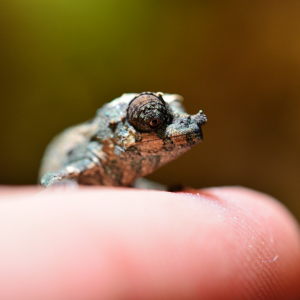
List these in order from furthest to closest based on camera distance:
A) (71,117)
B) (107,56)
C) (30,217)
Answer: (71,117)
(107,56)
(30,217)

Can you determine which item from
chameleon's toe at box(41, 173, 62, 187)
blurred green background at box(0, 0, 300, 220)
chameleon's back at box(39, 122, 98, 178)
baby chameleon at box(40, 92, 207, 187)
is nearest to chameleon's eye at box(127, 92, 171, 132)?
baby chameleon at box(40, 92, 207, 187)

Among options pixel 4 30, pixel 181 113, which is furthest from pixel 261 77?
pixel 4 30

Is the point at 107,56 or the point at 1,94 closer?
the point at 107,56

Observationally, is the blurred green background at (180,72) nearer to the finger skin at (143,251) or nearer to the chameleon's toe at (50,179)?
the chameleon's toe at (50,179)

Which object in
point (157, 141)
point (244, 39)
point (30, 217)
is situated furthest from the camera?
point (244, 39)

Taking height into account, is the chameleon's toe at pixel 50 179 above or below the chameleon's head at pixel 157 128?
below

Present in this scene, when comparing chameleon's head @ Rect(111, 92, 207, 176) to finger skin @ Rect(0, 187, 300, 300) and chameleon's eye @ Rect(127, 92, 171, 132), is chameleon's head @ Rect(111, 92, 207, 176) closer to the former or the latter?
chameleon's eye @ Rect(127, 92, 171, 132)

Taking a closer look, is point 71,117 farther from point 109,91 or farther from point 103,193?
point 103,193

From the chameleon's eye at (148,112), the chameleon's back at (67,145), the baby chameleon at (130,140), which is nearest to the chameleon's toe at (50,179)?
the baby chameleon at (130,140)
